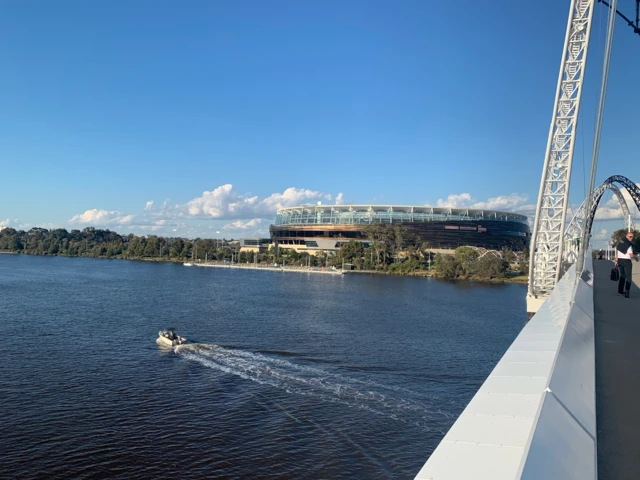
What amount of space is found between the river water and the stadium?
85.4 metres

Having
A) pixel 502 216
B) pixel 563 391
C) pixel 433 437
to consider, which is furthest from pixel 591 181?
pixel 502 216

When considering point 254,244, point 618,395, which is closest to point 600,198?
point 618,395

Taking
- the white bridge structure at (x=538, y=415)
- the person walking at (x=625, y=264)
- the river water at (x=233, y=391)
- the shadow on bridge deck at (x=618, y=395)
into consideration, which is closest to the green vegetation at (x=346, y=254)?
the river water at (x=233, y=391)

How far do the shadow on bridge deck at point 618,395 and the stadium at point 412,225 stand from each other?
113980 millimetres

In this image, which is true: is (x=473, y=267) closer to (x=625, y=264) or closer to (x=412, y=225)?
(x=412, y=225)

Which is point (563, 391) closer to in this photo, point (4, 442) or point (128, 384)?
point (4, 442)

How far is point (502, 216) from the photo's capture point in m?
136

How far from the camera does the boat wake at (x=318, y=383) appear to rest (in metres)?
18.1

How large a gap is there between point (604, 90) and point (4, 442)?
62.7 feet

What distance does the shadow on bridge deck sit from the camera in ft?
12.1

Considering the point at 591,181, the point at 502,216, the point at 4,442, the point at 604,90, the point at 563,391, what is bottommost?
the point at 4,442

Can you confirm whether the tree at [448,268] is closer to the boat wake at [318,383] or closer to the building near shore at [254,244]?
the building near shore at [254,244]

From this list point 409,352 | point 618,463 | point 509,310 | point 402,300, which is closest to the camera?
point 618,463

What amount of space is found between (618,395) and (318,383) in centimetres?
1665
